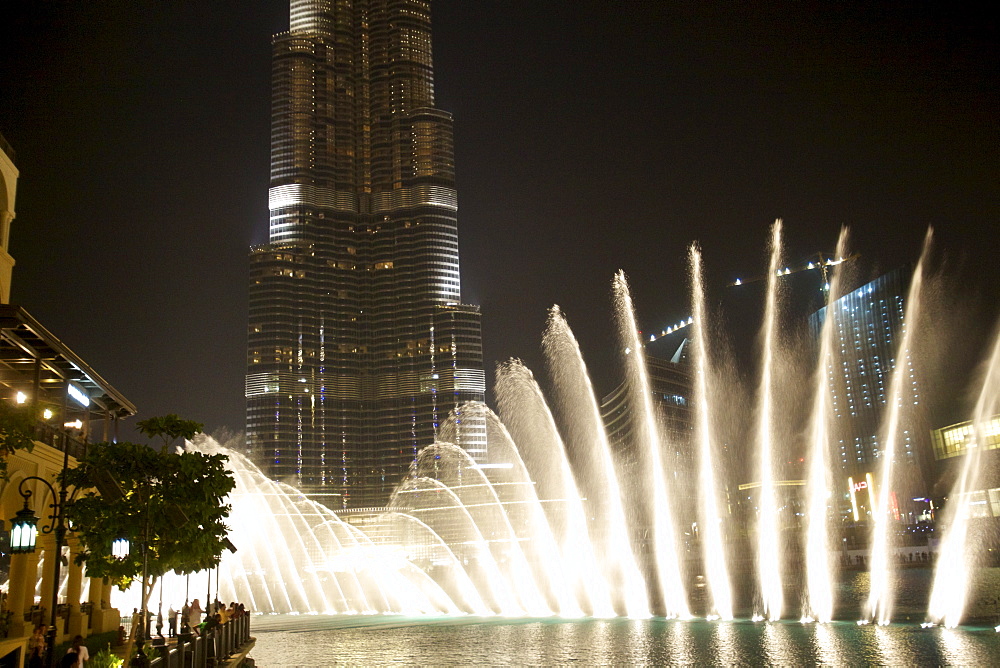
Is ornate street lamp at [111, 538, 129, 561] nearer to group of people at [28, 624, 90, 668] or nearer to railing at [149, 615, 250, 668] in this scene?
group of people at [28, 624, 90, 668]

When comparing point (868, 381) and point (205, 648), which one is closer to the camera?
point (205, 648)

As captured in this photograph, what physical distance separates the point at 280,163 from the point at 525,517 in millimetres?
100792

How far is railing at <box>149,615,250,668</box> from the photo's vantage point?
16.6 m

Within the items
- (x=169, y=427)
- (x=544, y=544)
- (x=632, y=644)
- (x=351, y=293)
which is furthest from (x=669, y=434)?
(x=169, y=427)

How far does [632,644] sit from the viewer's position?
32969 mm

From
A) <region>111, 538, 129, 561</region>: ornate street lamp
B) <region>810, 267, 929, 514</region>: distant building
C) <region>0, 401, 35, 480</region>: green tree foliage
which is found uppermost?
<region>810, 267, 929, 514</region>: distant building

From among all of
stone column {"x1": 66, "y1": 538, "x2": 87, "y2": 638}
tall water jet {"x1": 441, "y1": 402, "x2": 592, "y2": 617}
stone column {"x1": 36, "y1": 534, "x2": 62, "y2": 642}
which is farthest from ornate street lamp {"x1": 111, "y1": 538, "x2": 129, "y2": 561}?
tall water jet {"x1": 441, "y1": 402, "x2": 592, "y2": 617}

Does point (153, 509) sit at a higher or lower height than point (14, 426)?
lower

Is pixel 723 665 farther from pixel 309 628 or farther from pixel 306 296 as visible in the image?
pixel 306 296

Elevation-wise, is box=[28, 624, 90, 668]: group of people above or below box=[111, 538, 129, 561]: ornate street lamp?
below

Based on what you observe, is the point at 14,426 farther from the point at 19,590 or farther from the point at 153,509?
the point at 19,590

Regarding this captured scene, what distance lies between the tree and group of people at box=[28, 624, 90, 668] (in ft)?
7.43

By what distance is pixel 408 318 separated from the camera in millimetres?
182750

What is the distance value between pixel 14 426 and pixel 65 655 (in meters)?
5.17
